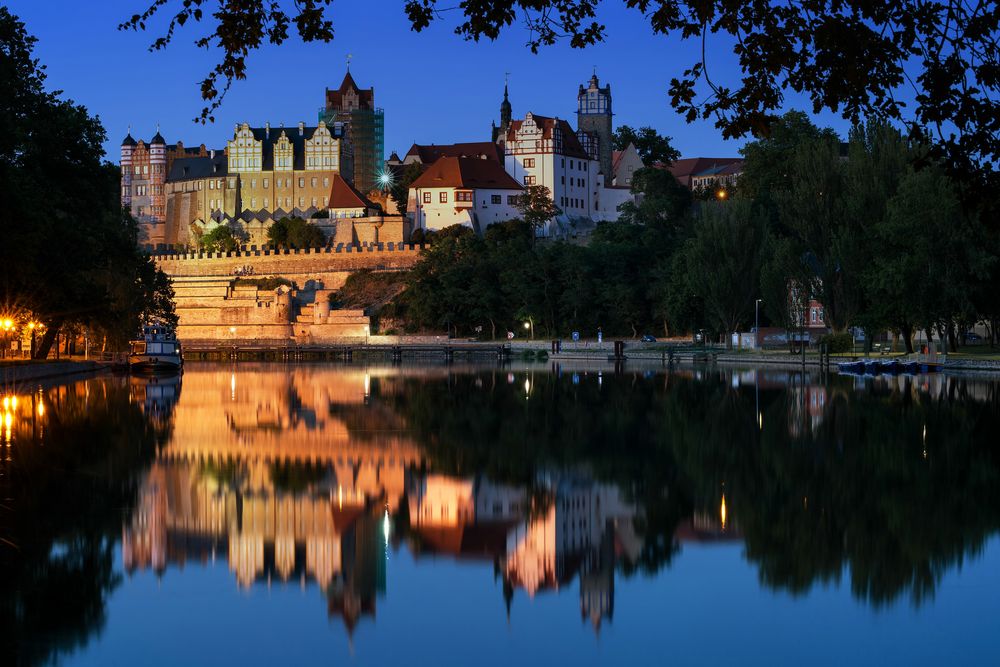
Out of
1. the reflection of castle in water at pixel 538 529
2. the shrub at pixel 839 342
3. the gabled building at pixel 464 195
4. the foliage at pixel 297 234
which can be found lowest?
the reflection of castle in water at pixel 538 529

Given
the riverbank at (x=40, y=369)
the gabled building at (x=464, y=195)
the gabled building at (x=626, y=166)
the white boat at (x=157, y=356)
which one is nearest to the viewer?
the riverbank at (x=40, y=369)

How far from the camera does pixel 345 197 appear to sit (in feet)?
376

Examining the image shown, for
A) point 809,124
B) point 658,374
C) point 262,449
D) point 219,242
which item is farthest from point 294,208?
point 262,449

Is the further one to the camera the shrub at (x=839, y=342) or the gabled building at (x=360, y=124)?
the gabled building at (x=360, y=124)

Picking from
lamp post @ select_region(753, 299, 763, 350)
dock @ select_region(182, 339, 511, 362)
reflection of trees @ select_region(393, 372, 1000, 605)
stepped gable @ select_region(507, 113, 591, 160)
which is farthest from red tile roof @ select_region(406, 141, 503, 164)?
reflection of trees @ select_region(393, 372, 1000, 605)

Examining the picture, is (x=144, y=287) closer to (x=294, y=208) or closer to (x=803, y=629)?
(x=803, y=629)

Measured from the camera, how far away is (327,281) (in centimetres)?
10475

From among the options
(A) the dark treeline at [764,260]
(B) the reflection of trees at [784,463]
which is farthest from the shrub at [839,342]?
(B) the reflection of trees at [784,463]

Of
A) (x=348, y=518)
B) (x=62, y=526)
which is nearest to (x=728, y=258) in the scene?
(x=348, y=518)

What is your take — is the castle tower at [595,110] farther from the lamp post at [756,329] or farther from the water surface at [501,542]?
the water surface at [501,542]

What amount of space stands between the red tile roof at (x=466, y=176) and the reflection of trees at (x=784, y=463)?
7099 centimetres

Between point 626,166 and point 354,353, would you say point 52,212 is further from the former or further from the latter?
point 626,166

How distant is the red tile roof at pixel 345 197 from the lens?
4470 inches

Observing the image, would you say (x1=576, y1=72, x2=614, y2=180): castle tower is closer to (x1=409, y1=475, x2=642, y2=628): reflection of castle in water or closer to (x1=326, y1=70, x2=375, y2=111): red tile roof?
(x1=326, y1=70, x2=375, y2=111): red tile roof
